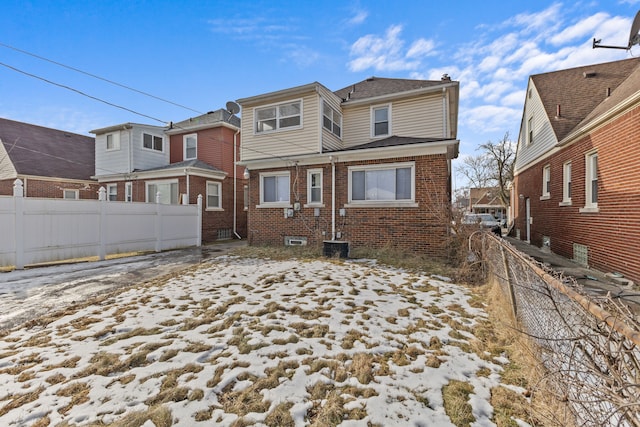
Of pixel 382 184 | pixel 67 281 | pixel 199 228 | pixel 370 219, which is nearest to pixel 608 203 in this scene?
pixel 382 184

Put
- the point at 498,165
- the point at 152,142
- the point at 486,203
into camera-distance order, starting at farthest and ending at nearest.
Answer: the point at 486,203, the point at 498,165, the point at 152,142

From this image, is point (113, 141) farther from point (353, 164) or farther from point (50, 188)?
point (353, 164)

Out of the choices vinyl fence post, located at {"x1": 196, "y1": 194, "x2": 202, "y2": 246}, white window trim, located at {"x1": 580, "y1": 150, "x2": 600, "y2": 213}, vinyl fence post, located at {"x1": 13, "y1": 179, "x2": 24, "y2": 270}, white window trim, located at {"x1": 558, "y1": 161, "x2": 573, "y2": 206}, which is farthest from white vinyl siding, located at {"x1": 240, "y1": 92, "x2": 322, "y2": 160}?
white window trim, located at {"x1": 558, "y1": 161, "x2": 573, "y2": 206}

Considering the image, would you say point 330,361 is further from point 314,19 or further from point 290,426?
point 314,19

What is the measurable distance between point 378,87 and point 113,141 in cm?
1574

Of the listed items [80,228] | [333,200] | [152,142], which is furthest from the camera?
[152,142]

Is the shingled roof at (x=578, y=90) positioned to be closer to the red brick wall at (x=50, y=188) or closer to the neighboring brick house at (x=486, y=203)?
the red brick wall at (x=50, y=188)

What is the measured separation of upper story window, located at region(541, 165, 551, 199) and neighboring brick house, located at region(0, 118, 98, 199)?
25.2 m

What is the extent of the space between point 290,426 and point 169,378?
1393 millimetres

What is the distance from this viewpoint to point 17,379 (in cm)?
284

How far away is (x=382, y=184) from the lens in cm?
1024

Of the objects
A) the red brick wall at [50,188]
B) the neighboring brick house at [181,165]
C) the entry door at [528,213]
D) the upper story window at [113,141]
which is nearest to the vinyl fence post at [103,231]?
the neighboring brick house at [181,165]

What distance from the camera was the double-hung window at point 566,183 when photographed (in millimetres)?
10484

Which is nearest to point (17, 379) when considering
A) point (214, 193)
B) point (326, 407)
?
point (326, 407)
